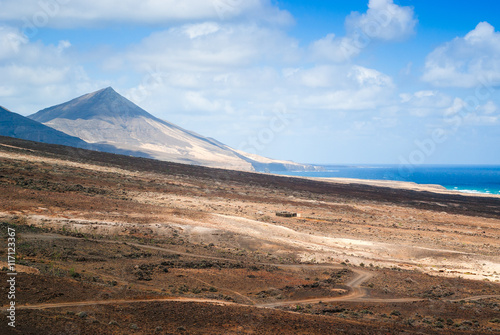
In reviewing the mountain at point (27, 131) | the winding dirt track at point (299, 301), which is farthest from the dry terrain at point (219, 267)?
the mountain at point (27, 131)

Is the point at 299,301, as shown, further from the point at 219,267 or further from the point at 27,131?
the point at 27,131

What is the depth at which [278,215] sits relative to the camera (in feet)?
145

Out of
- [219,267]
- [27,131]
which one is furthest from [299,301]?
[27,131]

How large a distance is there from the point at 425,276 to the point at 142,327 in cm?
1982

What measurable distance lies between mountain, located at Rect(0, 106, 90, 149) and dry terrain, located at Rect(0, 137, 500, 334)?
130 meters

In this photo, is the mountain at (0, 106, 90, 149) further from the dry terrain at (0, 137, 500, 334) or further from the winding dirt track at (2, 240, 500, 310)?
the winding dirt track at (2, 240, 500, 310)

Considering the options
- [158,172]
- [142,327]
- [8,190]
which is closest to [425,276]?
[142,327]

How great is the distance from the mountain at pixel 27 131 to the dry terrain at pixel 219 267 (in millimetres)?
129852

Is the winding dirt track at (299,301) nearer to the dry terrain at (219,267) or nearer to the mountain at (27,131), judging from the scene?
the dry terrain at (219,267)

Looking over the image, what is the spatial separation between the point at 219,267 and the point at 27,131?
172m

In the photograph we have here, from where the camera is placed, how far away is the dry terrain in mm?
13117

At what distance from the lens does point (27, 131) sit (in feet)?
545

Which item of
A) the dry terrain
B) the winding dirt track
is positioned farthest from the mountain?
the winding dirt track

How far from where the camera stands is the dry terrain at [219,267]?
43.0ft
